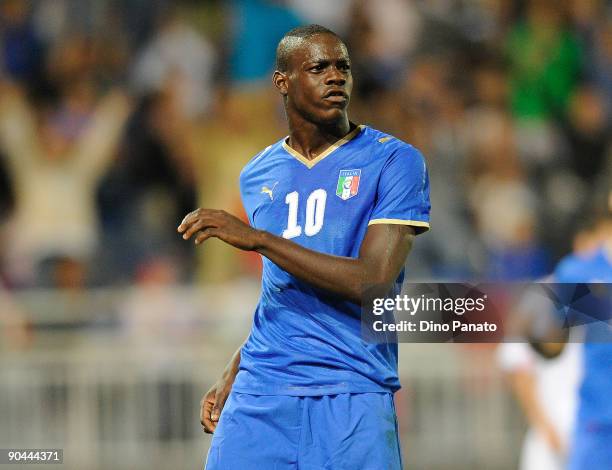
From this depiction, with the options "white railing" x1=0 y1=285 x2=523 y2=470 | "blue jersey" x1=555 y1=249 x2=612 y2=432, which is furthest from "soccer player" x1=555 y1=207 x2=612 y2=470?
"white railing" x1=0 y1=285 x2=523 y2=470

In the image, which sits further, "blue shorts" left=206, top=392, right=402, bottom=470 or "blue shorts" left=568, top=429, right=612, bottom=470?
"blue shorts" left=568, top=429, right=612, bottom=470

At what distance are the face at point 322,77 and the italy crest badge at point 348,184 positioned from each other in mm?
242

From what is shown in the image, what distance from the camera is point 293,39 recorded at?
500cm

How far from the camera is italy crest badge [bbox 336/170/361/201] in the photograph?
190 inches

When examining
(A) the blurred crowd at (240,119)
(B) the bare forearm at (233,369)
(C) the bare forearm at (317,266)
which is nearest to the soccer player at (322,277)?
(C) the bare forearm at (317,266)

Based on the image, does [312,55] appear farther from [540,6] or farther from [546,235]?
[540,6]

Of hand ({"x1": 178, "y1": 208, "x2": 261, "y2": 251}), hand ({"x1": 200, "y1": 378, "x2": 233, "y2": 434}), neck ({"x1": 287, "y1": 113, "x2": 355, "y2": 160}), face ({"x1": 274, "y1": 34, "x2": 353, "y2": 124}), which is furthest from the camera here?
hand ({"x1": 200, "y1": 378, "x2": 233, "y2": 434})

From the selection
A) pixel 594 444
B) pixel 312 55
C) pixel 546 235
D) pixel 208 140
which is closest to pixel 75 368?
pixel 208 140

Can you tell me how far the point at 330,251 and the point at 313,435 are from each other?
2.34 ft

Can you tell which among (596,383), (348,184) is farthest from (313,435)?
(596,383)

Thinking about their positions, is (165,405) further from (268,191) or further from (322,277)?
(322,277)

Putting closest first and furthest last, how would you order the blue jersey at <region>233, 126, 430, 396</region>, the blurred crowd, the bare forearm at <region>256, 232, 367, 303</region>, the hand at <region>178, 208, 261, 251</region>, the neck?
the hand at <region>178, 208, 261, 251</region>
the bare forearm at <region>256, 232, 367, 303</region>
the blue jersey at <region>233, 126, 430, 396</region>
the neck
the blurred crowd

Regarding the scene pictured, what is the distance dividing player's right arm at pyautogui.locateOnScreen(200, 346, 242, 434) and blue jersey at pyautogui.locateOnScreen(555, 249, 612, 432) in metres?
2.06

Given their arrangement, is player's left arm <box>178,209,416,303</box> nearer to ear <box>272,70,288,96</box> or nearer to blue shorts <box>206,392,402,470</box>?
blue shorts <box>206,392,402,470</box>
